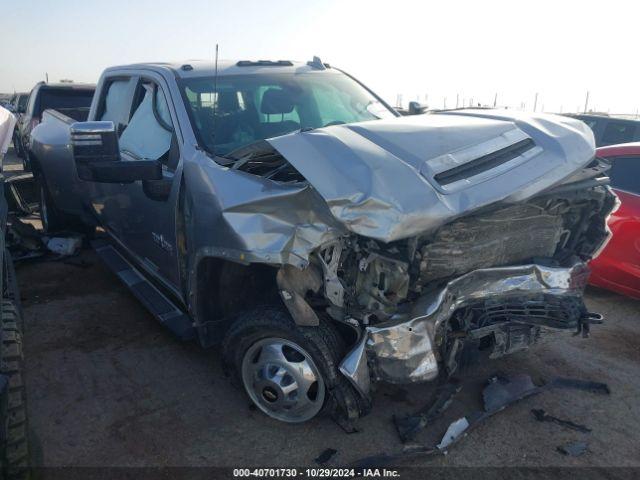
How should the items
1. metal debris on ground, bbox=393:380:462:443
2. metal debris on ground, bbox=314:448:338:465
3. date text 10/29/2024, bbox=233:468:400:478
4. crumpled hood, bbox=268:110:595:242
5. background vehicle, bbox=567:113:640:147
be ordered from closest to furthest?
crumpled hood, bbox=268:110:595:242 < date text 10/29/2024, bbox=233:468:400:478 < metal debris on ground, bbox=314:448:338:465 < metal debris on ground, bbox=393:380:462:443 < background vehicle, bbox=567:113:640:147

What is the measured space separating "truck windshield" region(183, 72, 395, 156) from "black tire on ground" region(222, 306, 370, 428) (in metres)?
1.09

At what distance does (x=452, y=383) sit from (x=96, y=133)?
2760mm

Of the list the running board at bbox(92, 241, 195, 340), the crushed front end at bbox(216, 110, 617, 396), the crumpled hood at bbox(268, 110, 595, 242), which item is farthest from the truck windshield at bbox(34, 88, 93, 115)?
the crumpled hood at bbox(268, 110, 595, 242)

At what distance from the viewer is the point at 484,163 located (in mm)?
2736

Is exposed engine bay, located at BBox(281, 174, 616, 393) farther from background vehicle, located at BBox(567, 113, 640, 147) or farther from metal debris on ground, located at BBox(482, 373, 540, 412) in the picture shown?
background vehicle, located at BBox(567, 113, 640, 147)

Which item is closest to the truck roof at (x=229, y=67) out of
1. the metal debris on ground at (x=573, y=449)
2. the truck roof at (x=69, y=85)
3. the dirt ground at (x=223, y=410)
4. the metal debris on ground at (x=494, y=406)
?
the dirt ground at (x=223, y=410)

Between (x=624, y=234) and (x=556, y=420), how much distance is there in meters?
2.23

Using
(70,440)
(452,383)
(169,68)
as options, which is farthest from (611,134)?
(70,440)

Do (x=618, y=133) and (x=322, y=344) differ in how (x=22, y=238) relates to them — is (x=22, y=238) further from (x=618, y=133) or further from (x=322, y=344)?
(x=618, y=133)

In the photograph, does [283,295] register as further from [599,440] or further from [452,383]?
[599,440]

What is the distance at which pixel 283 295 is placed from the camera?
276 centimetres

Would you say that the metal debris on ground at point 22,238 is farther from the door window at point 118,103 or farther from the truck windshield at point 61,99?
the truck windshield at point 61,99

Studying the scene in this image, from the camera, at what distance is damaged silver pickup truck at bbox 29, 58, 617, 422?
2.54 metres

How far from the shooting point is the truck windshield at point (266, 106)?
349 centimetres
